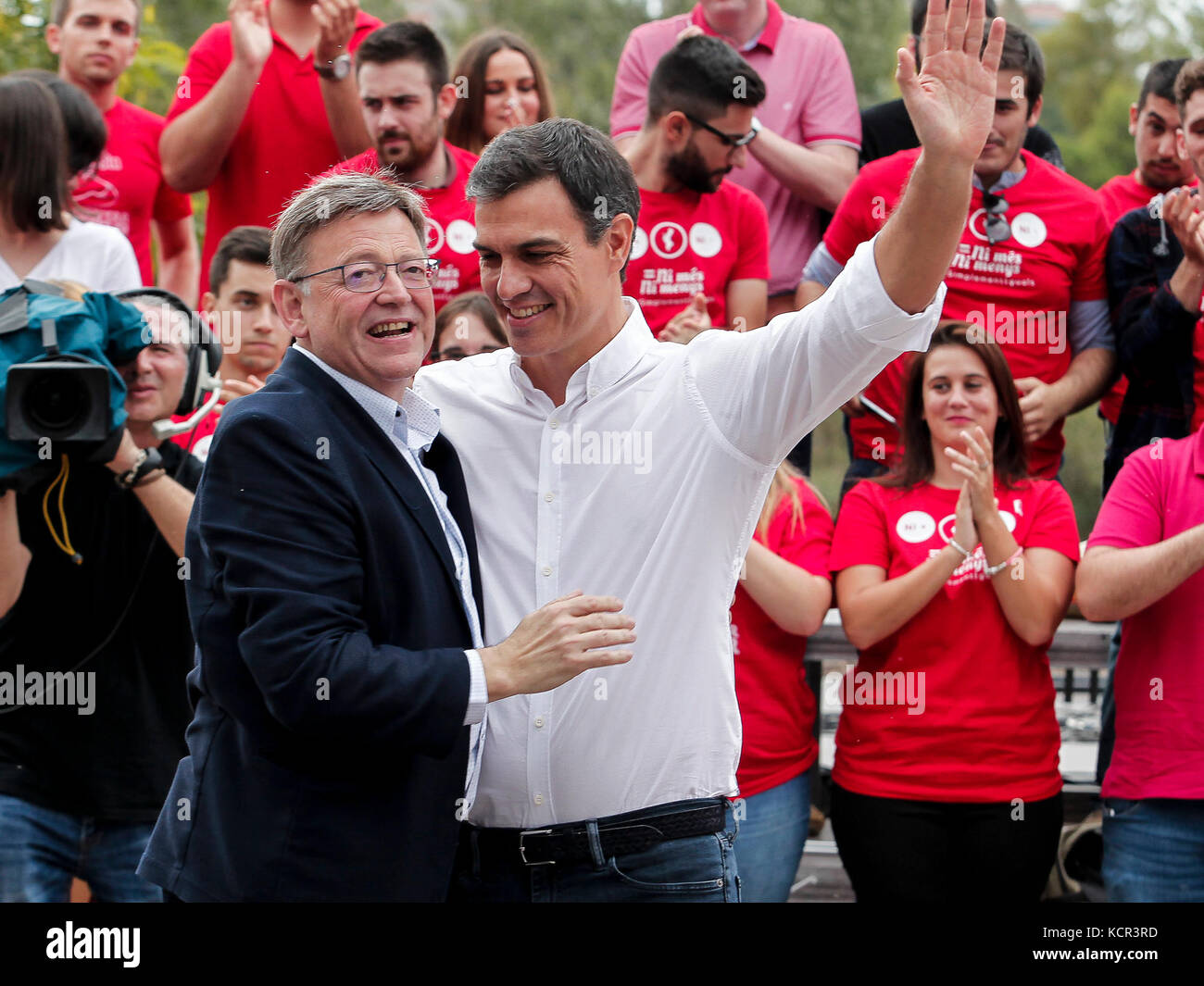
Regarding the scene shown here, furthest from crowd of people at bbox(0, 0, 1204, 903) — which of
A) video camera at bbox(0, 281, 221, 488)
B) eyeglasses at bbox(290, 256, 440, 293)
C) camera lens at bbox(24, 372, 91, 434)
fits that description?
camera lens at bbox(24, 372, 91, 434)

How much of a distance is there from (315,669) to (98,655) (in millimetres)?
1643

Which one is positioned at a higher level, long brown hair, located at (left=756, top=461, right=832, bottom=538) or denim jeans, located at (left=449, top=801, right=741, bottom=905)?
long brown hair, located at (left=756, top=461, right=832, bottom=538)

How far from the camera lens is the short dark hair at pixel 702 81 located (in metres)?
4.66

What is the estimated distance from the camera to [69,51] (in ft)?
17.2

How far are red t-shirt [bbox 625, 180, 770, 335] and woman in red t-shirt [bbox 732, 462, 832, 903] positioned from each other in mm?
870

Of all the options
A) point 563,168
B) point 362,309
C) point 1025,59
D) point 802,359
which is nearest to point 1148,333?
point 1025,59

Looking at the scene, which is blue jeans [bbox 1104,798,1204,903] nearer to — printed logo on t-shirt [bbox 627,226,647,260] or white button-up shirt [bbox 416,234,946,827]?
white button-up shirt [bbox 416,234,946,827]

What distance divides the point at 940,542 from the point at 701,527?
167cm

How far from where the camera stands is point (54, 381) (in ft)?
10.5

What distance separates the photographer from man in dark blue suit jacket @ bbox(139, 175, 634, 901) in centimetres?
224

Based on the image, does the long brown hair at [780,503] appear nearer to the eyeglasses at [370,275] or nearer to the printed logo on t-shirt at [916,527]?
the printed logo on t-shirt at [916,527]

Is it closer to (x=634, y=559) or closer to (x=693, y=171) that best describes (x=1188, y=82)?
(x=693, y=171)
